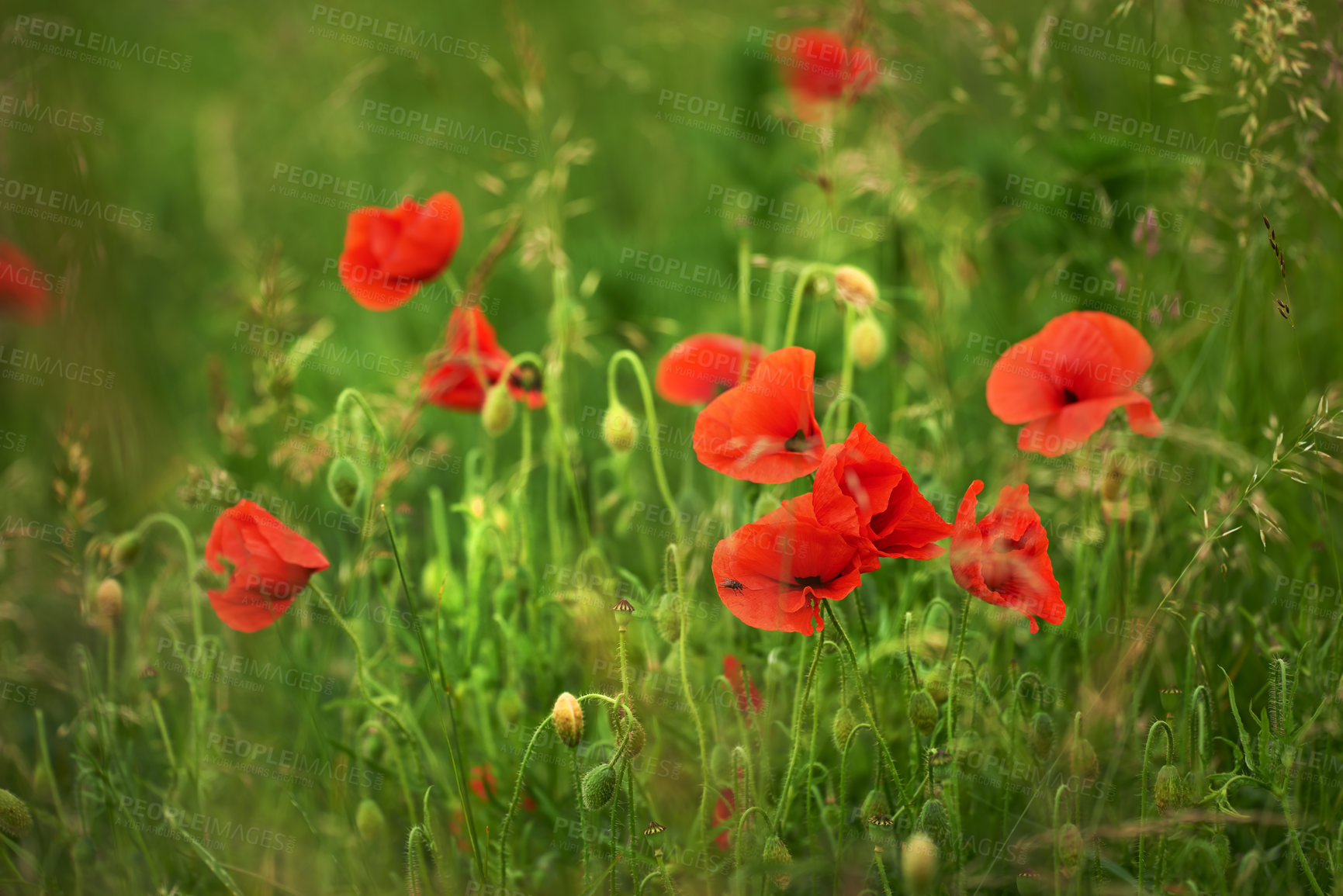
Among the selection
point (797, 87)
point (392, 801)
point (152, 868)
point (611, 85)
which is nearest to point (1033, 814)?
point (392, 801)

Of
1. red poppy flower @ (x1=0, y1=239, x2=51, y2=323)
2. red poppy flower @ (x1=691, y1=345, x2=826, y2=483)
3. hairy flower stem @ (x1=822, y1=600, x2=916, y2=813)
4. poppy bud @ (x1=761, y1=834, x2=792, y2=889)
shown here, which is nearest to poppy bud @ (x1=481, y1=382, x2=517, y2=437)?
red poppy flower @ (x1=691, y1=345, x2=826, y2=483)

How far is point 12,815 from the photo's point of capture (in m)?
1.40

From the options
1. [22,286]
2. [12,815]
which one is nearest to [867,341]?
[12,815]

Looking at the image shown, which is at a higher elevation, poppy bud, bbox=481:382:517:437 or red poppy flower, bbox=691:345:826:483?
red poppy flower, bbox=691:345:826:483

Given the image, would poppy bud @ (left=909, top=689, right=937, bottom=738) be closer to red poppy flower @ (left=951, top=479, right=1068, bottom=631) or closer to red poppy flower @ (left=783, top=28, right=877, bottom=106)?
red poppy flower @ (left=951, top=479, right=1068, bottom=631)

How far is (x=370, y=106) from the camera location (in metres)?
4.23

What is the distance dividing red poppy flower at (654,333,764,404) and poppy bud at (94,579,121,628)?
3.25 feet

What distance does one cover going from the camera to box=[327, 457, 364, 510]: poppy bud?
1.55 m

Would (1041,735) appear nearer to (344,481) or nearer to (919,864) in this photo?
(919,864)

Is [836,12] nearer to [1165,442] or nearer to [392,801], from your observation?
[1165,442]

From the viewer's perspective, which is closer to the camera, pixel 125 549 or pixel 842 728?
pixel 842 728

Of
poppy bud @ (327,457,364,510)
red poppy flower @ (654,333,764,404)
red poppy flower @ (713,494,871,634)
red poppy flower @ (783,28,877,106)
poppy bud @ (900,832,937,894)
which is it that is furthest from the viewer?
red poppy flower @ (783,28,877,106)

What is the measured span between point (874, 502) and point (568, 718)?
46 cm

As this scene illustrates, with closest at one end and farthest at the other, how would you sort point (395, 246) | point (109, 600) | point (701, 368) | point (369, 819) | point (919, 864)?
point (919, 864)
point (369, 819)
point (109, 600)
point (395, 246)
point (701, 368)
